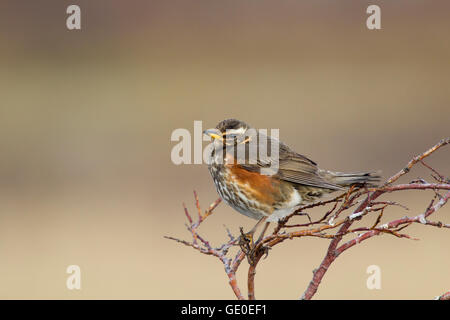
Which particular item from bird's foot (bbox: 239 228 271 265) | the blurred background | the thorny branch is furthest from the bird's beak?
the blurred background

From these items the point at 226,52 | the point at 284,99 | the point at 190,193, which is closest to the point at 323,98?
the point at 284,99

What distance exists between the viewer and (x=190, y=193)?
13078mm

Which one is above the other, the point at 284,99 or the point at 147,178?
the point at 284,99

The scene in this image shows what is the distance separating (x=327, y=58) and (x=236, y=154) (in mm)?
12447

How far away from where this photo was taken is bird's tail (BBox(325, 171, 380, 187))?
4.17 metres

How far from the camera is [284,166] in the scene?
→ 16.3 ft

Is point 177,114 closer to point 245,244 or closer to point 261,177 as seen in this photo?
point 261,177

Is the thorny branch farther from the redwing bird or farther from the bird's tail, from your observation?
the redwing bird

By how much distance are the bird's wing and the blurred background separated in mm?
5307

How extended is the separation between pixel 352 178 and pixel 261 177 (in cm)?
64

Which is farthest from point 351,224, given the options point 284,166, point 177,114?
point 177,114

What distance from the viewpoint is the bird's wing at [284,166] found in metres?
4.82

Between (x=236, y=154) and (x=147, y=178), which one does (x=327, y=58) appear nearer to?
(x=147, y=178)

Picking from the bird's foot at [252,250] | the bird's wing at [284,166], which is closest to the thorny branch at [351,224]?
the bird's foot at [252,250]
